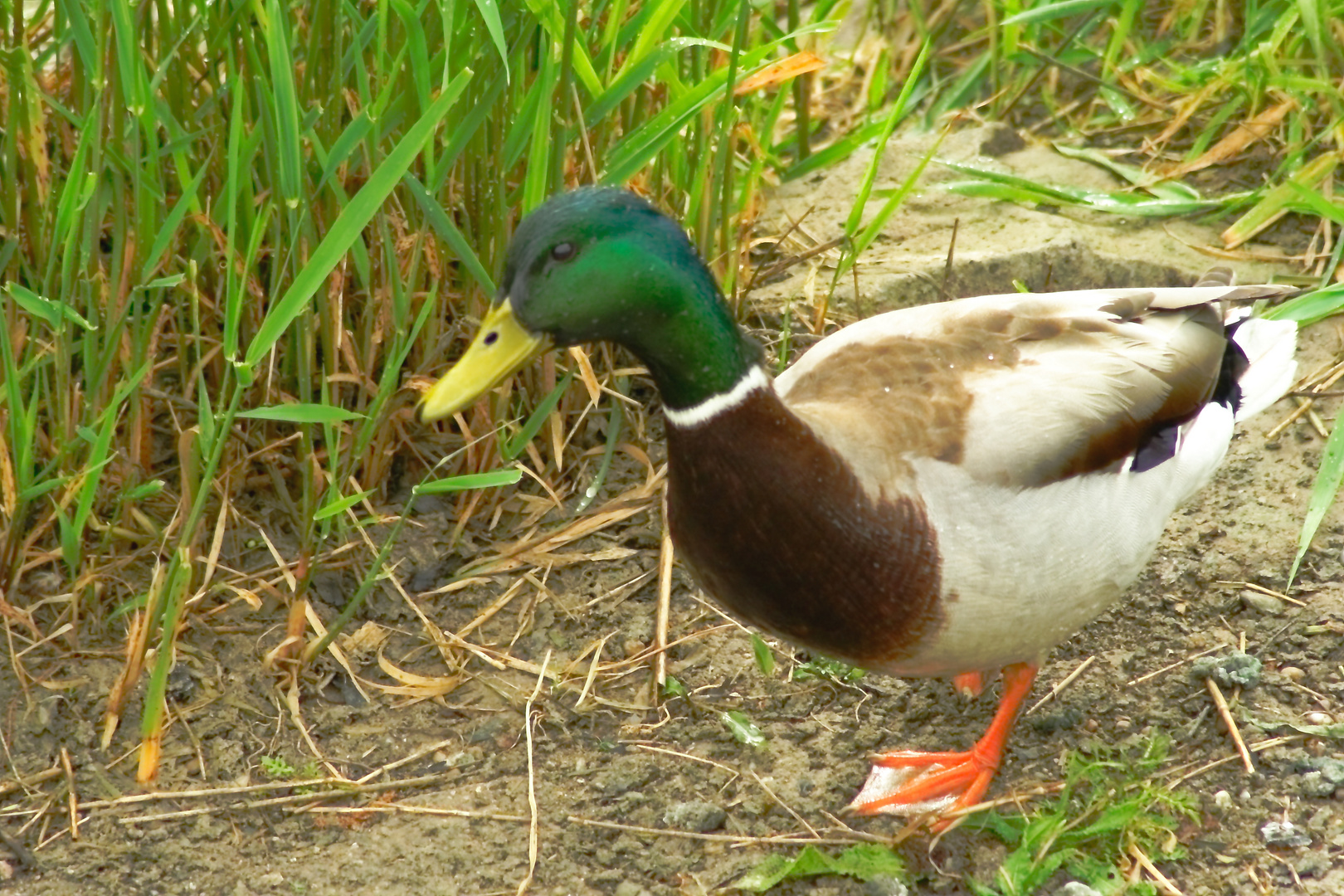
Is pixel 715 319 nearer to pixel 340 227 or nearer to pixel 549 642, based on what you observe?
pixel 340 227

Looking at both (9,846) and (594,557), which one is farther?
(594,557)

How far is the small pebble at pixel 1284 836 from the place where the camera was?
2516mm

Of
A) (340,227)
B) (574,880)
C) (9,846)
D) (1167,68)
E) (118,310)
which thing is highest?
(340,227)

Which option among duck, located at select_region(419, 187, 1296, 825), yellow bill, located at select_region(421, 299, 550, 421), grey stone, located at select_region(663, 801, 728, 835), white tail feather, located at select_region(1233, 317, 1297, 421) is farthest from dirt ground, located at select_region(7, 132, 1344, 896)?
yellow bill, located at select_region(421, 299, 550, 421)

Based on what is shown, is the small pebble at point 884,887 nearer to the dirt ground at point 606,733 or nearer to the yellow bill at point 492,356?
the dirt ground at point 606,733

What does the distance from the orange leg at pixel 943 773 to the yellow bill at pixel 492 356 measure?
104cm

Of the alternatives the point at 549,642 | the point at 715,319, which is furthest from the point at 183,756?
the point at 715,319

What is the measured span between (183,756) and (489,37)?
1286 mm

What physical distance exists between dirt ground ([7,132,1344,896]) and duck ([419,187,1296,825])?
200 mm

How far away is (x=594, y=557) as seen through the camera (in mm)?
3115

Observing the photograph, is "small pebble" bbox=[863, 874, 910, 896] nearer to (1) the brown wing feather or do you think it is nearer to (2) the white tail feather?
(1) the brown wing feather

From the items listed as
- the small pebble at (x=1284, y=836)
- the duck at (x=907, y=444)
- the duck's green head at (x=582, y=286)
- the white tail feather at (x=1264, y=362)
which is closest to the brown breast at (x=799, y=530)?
the duck at (x=907, y=444)

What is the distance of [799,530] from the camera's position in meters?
2.31

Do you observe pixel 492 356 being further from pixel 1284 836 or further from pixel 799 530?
pixel 1284 836
